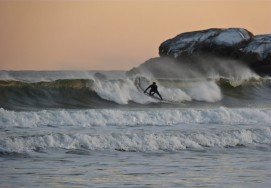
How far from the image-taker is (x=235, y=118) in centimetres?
2789

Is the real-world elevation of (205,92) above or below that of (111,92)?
below

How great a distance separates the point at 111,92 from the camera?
36.2 metres

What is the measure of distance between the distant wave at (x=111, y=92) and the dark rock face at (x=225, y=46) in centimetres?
2006

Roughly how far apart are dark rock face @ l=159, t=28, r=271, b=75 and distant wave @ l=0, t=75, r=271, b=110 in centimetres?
2006

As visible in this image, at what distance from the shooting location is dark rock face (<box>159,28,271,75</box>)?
66125mm

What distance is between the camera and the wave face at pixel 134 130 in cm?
1842

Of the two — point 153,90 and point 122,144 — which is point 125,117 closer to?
point 122,144

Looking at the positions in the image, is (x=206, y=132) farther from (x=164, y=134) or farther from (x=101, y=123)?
(x=101, y=123)

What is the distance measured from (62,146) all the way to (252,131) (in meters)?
6.69

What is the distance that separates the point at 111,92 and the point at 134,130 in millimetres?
14251

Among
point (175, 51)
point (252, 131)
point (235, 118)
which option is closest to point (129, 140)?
point (252, 131)

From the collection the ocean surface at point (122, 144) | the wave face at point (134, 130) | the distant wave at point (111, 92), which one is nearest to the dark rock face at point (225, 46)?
the distant wave at point (111, 92)

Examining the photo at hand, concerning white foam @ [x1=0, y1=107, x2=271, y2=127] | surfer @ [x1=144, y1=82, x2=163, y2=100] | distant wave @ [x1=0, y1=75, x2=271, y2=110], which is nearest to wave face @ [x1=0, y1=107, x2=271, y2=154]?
white foam @ [x1=0, y1=107, x2=271, y2=127]

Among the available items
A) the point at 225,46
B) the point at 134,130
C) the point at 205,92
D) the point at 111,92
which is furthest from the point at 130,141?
the point at 225,46
